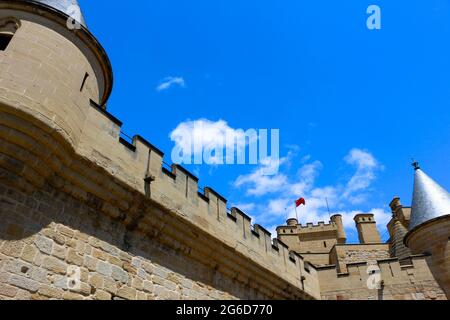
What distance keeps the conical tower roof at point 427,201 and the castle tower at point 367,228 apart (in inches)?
567

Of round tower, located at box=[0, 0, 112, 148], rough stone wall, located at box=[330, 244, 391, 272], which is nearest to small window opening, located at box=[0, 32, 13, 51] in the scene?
round tower, located at box=[0, 0, 112, 148]

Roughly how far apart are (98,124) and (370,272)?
347 inches

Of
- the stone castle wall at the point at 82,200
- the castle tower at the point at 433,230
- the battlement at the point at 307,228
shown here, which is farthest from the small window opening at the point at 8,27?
the battlement at the point at 307,228

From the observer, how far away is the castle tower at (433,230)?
10.0 m

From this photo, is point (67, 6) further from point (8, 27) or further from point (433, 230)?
point (433, 230)

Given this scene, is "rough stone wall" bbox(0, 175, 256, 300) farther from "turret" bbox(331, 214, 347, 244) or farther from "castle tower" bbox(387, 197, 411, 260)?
"turret" bbox(331, 214, 347, 244)

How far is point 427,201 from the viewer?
38.0 feet

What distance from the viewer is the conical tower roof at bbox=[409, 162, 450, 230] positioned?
35.8ft

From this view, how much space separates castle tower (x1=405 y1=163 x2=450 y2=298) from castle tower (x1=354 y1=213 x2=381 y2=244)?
15.1 metres

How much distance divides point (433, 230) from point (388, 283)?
2.07m

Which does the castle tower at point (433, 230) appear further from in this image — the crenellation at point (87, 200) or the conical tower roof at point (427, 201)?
the crenellation at point (87, 200)

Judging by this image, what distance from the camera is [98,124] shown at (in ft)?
18.2
